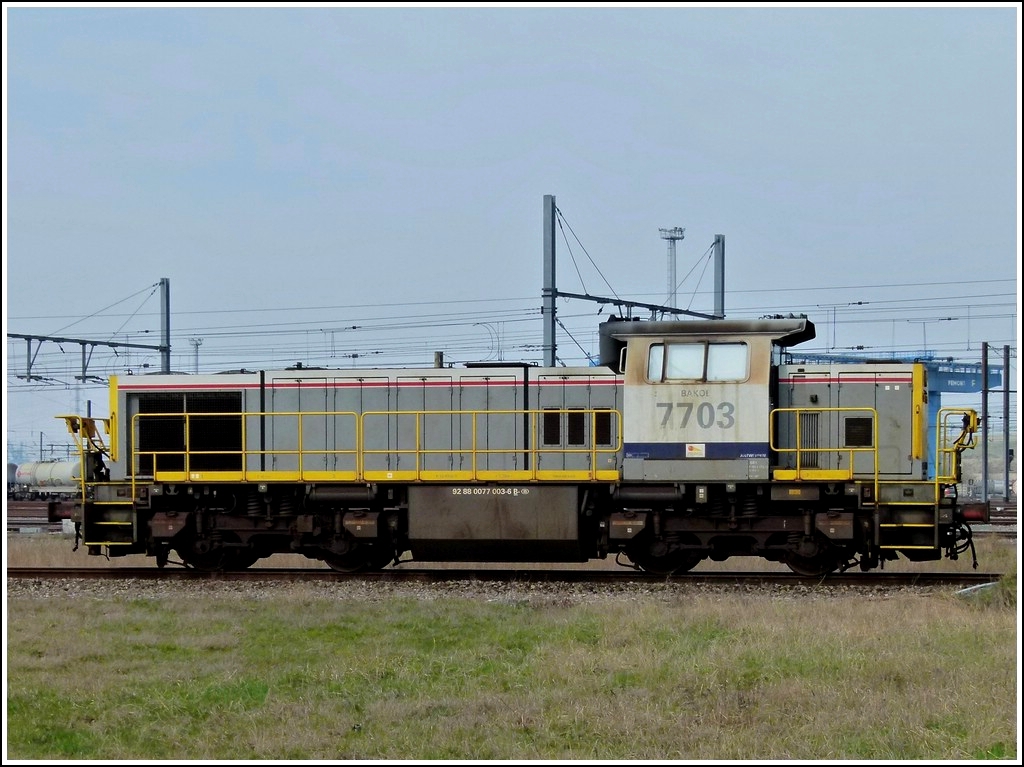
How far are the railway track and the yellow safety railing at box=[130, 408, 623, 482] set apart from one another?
1283 millimetres

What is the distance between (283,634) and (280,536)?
4969 millimetres

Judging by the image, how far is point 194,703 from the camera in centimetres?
845

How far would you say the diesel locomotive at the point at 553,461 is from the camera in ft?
49.5

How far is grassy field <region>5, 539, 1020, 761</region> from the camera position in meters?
7.44

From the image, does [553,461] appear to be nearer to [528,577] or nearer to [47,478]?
[528,577]

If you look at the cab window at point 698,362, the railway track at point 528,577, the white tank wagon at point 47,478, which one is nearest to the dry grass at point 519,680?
the railway track at point 528,577

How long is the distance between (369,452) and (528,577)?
2737 millimetres

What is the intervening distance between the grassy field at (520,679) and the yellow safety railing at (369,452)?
2596mm

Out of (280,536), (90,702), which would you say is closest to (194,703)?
(90,702)

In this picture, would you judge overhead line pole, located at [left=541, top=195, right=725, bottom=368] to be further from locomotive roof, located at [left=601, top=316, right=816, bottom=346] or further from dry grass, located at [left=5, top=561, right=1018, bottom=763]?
dry grass, located at [left=5, top=561, right=1018, bottom=763]

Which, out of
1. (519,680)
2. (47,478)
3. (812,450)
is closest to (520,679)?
(519,680)

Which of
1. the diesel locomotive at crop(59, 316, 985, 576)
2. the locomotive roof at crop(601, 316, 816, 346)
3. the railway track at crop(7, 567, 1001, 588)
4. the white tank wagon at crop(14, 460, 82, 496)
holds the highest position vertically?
the locomotive roof at crop(601, 316, 816, 346)

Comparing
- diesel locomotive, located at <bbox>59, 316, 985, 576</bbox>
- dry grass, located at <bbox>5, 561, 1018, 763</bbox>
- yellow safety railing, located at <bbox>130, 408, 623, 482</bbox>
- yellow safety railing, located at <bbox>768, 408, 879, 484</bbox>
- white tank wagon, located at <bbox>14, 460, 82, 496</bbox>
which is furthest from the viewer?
white tank wagon, located at <bbox>14, 460, 82, 496</bbox>

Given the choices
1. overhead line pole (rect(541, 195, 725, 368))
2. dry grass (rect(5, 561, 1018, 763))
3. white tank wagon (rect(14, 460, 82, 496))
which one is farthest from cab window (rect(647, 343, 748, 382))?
white tank wagon (rect(14, 460, 82, 496))
